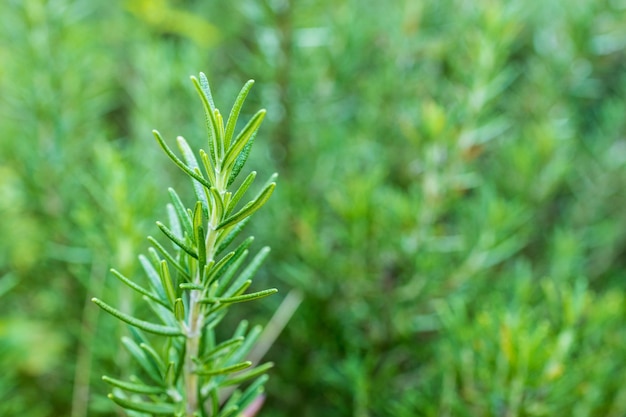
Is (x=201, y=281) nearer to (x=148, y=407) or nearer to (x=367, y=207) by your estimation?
(x=148, y=407)

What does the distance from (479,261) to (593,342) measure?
0.19 metres

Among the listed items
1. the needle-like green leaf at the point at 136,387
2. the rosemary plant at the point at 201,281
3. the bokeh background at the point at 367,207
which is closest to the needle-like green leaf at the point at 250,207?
the rosemary plant at the point at 201,281

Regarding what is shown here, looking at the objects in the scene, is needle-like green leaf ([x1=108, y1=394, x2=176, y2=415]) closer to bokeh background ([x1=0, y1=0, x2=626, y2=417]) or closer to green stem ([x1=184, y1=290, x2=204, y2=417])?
green stem ([x1=184, y1=290, x2=204, y2=417])

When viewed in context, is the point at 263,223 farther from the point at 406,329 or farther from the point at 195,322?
the point at 195,322

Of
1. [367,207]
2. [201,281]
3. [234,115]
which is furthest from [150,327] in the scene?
[367,207]

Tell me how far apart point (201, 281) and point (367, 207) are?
52 centimetres

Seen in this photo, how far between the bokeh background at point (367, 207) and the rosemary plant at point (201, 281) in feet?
0.89

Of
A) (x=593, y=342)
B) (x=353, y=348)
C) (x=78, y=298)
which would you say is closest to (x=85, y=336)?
(x=78, y=298)

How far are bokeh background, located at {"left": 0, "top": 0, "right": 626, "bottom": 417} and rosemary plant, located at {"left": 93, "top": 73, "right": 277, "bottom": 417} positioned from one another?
0.27 meters

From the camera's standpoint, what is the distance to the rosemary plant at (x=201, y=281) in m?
0.39

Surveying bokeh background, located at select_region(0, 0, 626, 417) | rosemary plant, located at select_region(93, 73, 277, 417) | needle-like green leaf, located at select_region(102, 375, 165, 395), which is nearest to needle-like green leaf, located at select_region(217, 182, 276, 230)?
rosemary plant, located at select_region(93, 73, 277, 417)

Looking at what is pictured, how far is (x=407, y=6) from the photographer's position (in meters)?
1.30

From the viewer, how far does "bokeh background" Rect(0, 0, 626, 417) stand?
0.78 metres

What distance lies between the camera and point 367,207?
0.92 metres
